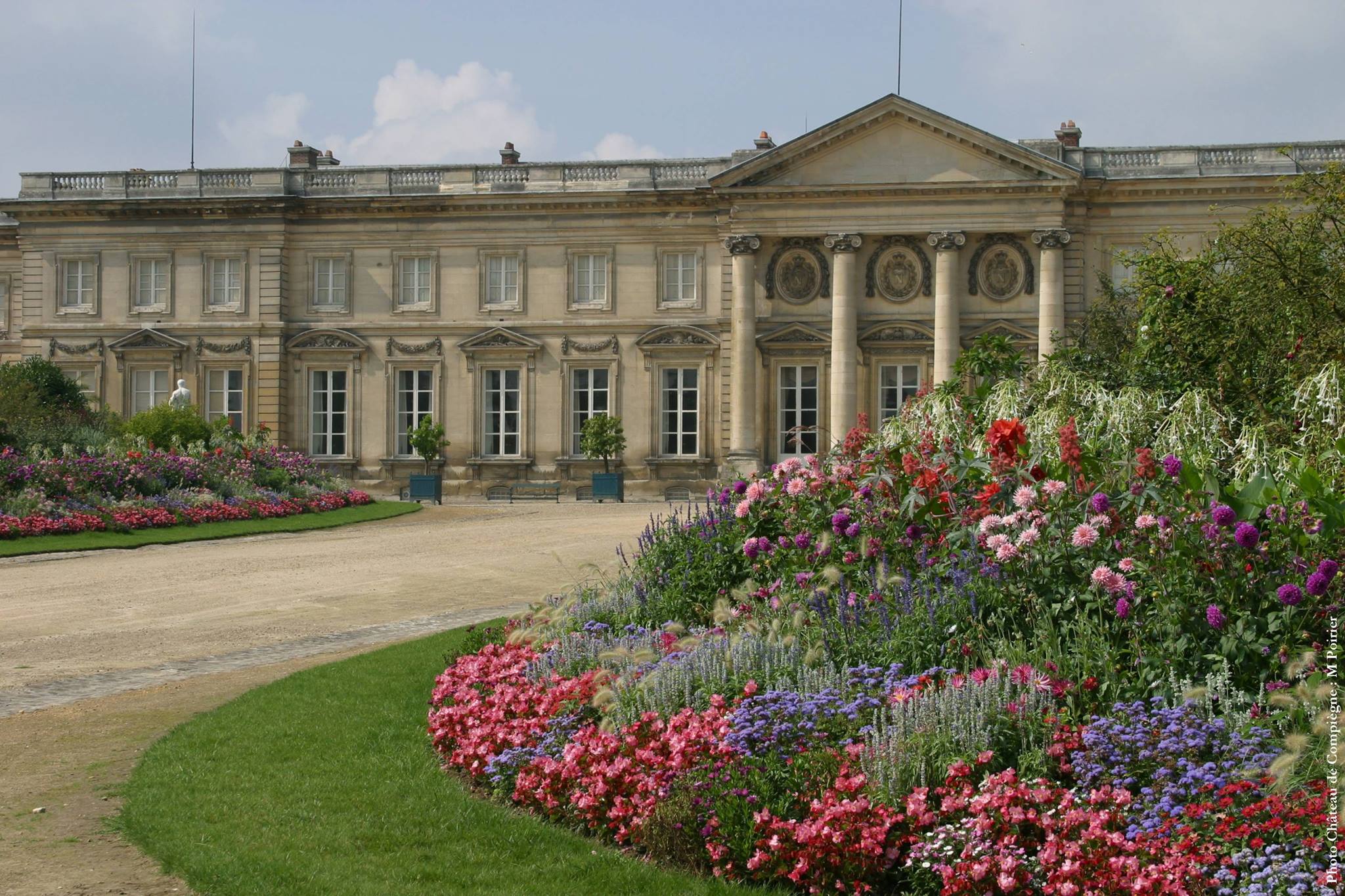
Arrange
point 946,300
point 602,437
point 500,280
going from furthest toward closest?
point 500,280
point 602,437
point 946,300

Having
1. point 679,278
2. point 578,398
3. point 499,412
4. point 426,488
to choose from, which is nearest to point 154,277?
point 499,412

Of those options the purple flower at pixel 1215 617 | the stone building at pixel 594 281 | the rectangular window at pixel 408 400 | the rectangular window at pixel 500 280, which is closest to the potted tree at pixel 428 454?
the rectangular window at pixel 408 400

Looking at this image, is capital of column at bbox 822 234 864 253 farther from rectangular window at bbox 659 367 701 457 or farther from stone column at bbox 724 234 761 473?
rectangular window at bbox 659 367 701 457

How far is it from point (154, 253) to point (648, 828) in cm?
3922

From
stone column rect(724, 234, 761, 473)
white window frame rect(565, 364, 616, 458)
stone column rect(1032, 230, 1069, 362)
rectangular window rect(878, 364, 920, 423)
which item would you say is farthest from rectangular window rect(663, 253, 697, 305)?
stone column rect(1032, 230, 1069, 362)

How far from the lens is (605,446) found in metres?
39.1

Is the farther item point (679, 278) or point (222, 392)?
point (222, 392)

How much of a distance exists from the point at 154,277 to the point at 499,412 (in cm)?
1131

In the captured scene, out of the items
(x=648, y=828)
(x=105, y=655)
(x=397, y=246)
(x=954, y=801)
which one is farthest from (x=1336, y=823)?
(x=397, y=246)

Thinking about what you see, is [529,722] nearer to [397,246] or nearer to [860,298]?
[860,298]

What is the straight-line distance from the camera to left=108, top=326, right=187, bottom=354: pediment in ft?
138

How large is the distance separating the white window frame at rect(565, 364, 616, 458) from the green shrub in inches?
447

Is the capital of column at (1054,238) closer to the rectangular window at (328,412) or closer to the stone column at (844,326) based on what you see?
the stone column at (844,326)

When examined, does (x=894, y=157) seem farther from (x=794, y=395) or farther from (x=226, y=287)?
(x=226, y=287)
